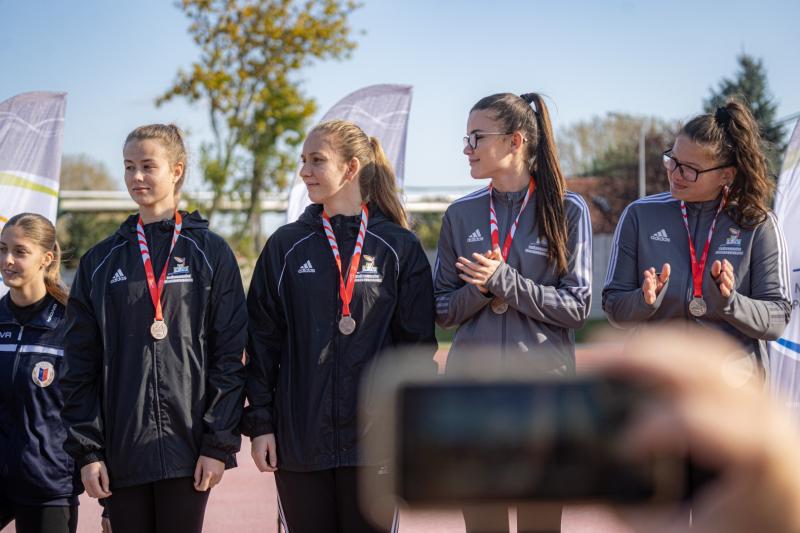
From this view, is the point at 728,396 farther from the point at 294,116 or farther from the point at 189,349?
the point at 294,116

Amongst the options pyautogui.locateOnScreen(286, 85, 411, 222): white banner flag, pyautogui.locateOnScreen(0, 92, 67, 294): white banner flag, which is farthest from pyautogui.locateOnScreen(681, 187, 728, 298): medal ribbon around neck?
pyautogui.locateOnScreen(0, 92, 67, 294): white banner flag

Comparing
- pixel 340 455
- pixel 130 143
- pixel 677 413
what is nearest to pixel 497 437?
pixel 677 413

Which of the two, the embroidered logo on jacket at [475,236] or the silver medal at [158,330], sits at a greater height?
the embroidered logo on jacket at [475,236]

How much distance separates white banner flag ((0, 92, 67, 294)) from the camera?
6.19 metres

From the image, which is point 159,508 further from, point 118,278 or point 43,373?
point 43,373

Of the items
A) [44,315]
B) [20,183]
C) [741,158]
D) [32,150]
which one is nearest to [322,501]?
[44,315]

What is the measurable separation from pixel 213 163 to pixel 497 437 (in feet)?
60.6

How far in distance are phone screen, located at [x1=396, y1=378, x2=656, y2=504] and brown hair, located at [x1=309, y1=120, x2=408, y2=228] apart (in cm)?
309

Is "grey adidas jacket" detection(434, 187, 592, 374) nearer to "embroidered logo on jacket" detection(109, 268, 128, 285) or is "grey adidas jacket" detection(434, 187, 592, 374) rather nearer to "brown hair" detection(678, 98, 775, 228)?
"brown hair" detection(678, 98, 775, 228)

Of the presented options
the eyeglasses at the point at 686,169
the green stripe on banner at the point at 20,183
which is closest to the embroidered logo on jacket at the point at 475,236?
the eyeglasses at the point at 686,169

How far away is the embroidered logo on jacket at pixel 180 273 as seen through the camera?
3.33 metres

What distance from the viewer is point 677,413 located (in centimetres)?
66

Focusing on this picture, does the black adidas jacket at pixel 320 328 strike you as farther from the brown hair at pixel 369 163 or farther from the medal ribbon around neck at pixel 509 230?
the medal ribbon around neck at pixel 509 230

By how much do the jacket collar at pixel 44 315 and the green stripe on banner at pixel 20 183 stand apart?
7.28 ft
